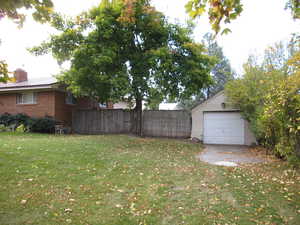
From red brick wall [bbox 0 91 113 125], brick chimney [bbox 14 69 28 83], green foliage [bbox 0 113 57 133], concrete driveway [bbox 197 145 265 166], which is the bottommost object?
concrete driveway [bbox 197 145 265 166]

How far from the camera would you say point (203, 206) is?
139 inches

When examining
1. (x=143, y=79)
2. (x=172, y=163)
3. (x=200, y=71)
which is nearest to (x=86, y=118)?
(x=143, y=79)

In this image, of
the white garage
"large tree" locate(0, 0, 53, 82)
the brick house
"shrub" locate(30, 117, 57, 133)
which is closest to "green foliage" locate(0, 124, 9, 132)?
"shrub" locate(30, 117, 57, 133)

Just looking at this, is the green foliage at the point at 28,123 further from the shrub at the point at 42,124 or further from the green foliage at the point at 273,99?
the green foliage at the point at 273,99

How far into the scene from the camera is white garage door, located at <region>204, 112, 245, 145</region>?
476 inches

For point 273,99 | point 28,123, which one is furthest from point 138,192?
point 28,123

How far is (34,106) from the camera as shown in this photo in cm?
1528

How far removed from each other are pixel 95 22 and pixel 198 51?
19.3 feet

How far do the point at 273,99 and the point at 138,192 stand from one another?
15.6 feet

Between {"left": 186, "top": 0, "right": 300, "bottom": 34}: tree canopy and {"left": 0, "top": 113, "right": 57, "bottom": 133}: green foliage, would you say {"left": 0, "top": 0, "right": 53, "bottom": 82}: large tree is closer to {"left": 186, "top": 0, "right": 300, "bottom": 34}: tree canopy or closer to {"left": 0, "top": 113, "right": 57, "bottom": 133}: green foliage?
{"left": 186, "top": 0, "right": 300, "bottom": 34}: tree canopy

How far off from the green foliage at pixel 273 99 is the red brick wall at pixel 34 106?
12.4 metres

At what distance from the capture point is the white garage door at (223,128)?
12086 millimetres

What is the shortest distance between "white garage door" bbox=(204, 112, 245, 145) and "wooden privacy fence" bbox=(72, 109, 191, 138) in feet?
4.06

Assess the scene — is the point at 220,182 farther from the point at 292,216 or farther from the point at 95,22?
the point at 95,22
